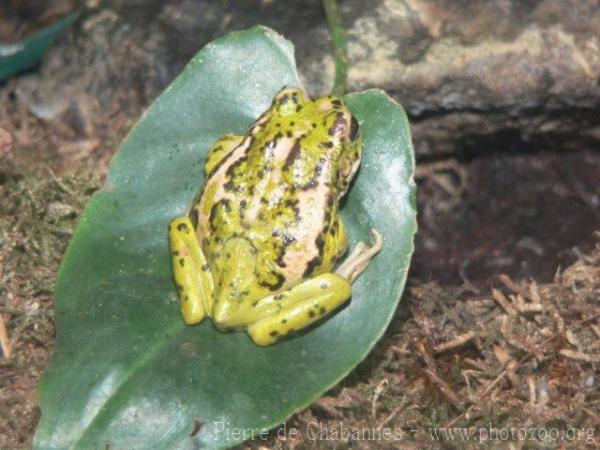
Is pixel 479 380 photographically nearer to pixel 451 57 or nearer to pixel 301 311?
pixel 301 311

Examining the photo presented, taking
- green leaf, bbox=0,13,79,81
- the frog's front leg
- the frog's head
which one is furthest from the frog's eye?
green leaf, bbox=0,13,79,81

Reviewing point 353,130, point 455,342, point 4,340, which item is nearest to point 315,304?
point 353,130

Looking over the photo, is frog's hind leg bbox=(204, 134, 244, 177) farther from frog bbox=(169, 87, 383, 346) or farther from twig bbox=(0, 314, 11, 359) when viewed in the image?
twig bbox=(0, 314, 11, 359)

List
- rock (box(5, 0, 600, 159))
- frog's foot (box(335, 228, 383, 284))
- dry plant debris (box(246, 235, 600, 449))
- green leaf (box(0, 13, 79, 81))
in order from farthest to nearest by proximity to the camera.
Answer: green leaf (box(0, 13, 79, 81)) → rock (box(5, 0, 600, 159)) → dry plant debris (box(246, 235, 600, 449)) → frog's foot (box(335, 228, 383, 284))

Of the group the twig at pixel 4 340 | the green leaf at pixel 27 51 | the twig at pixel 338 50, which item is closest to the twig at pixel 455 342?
the twig at pixel 338 50

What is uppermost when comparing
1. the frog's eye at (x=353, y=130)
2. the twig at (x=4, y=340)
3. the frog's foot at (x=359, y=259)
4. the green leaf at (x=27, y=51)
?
the frog's eye at (x=353, y=130)

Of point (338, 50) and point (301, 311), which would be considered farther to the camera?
point (338, 50)

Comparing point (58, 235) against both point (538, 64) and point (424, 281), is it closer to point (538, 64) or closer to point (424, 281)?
point (424, 281)

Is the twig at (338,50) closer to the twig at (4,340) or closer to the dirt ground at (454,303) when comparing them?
the dirt ground at (454,303)
